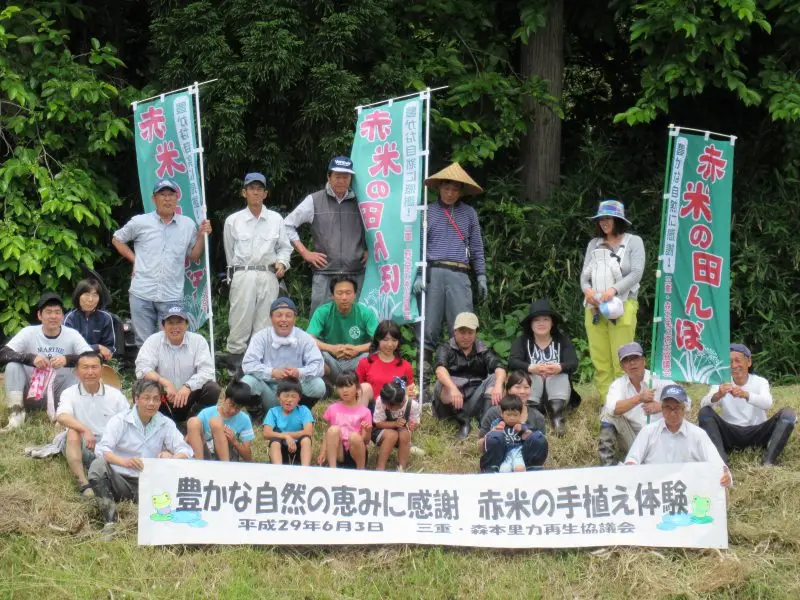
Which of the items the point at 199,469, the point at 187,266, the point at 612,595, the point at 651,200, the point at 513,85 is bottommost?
the point at 612,595

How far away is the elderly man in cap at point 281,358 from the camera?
879 cm

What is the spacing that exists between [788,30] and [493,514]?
716 centimetres

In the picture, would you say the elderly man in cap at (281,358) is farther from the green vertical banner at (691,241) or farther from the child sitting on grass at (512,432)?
the green vertical banner at (691,241)

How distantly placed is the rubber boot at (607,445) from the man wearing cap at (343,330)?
6.91 feet

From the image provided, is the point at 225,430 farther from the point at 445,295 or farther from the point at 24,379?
the point at 445,295

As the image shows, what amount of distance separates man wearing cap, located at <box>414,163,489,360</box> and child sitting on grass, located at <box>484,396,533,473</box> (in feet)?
6.44

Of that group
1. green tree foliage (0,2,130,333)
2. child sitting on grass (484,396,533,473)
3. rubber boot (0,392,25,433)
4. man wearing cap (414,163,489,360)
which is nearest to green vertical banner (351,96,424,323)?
man wearing cap (414,163,489,360)

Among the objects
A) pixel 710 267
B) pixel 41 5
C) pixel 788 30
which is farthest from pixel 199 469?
pixel 788 30

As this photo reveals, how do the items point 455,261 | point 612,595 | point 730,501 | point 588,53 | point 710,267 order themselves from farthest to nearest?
point 588,53
point 455,261
point 710,267
point 730,501
point 612,595

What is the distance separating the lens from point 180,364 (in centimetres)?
880

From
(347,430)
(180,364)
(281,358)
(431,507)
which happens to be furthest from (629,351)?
(180,364)

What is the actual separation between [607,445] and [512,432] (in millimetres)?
837

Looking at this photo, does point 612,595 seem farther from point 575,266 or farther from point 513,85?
point 513,85

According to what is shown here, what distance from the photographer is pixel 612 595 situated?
22.8ft
